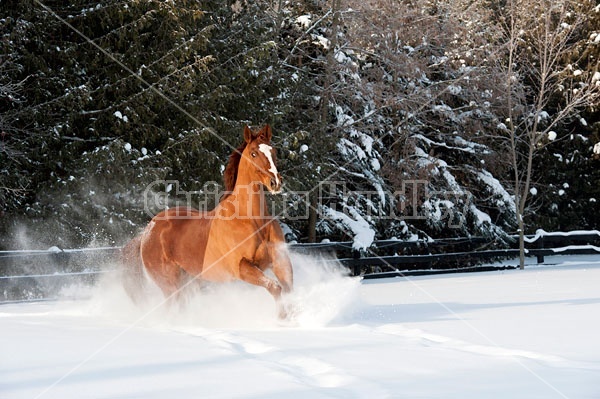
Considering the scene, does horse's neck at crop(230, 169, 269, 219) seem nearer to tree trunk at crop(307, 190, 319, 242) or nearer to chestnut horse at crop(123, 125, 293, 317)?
chestnut horse at crop(123, 125, 293, 317)

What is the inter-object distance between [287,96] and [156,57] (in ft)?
12.6

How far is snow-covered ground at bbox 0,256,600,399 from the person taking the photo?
4.57 metres

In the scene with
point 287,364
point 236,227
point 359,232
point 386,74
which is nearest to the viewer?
point 287,364

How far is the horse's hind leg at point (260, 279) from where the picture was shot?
7855 millimetres

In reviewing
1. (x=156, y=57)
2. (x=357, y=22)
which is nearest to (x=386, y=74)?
(x=357, y=22)

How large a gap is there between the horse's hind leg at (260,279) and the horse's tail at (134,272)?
2.16 meters

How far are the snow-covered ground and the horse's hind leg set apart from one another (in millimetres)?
187

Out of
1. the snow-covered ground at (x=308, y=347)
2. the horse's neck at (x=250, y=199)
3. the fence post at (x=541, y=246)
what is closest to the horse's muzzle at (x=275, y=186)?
the horse's neck at (x=250, y=199)

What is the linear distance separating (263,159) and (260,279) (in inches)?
49.0

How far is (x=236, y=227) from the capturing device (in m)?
8.12

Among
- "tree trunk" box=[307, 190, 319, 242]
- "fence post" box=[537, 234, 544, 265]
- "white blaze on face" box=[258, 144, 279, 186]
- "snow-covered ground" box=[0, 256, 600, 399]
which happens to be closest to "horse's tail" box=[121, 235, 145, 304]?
"snow-covered ground" box=[0, 256, 600, 399]

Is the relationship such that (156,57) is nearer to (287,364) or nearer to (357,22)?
(357,22)

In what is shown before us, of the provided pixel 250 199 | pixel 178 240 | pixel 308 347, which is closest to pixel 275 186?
pixel 250 199

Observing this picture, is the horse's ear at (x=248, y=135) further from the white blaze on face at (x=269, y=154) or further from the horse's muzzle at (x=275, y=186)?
the horse's muzzle at (x=275, y=186)
